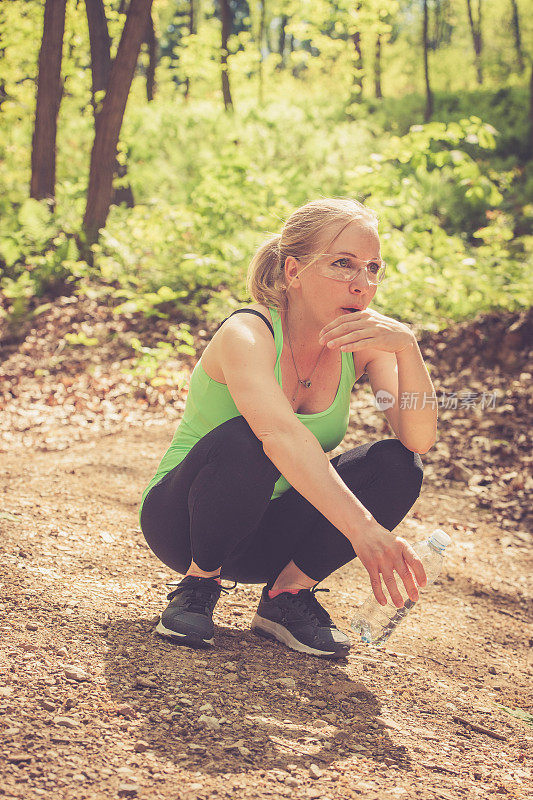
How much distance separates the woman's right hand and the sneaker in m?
0.68

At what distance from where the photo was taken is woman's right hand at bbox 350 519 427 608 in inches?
75.6

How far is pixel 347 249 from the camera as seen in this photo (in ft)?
7.75

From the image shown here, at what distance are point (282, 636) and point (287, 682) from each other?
303 mm

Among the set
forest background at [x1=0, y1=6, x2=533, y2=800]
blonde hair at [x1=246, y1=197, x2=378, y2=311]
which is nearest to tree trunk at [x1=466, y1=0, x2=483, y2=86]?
forest background at [x1=0, y1=6, x2=533, y2=800]

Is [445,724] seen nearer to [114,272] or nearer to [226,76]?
[114,272]

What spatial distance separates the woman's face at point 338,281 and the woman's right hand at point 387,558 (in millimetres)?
834

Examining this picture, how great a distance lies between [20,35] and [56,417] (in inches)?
318

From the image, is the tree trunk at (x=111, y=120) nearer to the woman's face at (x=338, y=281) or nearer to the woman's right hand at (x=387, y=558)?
the woman's face at (x=338, y=281)

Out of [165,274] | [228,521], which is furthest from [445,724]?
[165,274]

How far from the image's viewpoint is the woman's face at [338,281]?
7.77ft

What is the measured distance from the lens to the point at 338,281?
2.38 meters

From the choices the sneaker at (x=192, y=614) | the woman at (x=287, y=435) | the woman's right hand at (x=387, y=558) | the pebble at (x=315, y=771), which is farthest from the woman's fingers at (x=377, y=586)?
the sneaker at (x=192, y=614)

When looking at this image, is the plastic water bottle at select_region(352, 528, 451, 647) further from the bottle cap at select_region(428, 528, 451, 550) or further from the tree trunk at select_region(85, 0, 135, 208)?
the tree trunk at select_region(85, 0, 135, 208)

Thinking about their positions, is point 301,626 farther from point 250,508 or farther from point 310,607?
point 250,508
